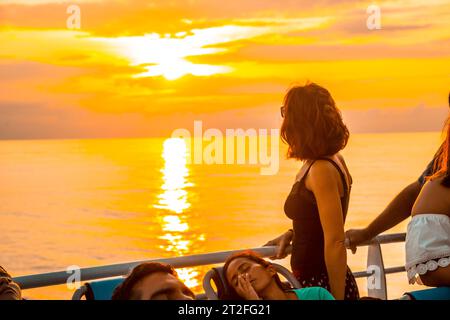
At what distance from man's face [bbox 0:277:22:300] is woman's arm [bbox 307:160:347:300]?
4.29 feet

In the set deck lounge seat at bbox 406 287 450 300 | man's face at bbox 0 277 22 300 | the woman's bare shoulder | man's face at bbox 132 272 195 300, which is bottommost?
deck lounge seat at bbox 406 287 450 300

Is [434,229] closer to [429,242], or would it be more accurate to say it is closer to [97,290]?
[429,242]

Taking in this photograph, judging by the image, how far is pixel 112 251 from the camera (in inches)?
2084

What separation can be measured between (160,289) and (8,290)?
0.62 meters

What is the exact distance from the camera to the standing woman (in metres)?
3.25

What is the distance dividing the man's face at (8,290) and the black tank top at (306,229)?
123 cm

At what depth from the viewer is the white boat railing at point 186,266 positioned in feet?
10.6

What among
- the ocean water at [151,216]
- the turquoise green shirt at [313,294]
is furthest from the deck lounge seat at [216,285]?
the ocean water at [151,216]

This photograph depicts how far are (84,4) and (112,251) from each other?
18.1 m

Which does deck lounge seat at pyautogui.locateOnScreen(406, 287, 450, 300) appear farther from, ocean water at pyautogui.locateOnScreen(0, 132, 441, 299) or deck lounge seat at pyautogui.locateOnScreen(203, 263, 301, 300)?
ocean water at pyautogui.locateOnScreen(0, 132, 441, 299)

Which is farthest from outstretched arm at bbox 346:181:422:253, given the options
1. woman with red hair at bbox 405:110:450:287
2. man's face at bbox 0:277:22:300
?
man's face at bbox 0:277:22:300

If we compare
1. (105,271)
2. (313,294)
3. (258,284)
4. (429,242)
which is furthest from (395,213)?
(105,271)

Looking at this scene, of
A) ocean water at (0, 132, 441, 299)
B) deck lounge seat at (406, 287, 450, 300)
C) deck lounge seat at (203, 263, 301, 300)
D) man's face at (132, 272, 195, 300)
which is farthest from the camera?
ocean water at (0, 132, 441, 299)
